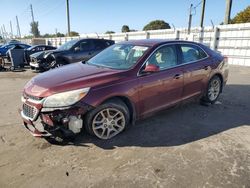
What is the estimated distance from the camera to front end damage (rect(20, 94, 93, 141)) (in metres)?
3.15

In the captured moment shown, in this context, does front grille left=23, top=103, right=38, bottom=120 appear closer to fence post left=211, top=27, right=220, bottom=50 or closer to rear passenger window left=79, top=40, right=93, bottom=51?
rear passenger window left=79, top=40, right=93, bottom=51

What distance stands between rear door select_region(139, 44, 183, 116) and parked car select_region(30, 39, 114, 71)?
6.12 meters

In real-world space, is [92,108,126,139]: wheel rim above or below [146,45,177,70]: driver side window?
below

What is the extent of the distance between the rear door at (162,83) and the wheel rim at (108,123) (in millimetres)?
452

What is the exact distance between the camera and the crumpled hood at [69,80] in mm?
3248

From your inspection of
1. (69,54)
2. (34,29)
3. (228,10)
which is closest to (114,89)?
(69,54)

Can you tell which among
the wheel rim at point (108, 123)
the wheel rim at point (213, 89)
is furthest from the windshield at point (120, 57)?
the wheel rim at point (213, 89)

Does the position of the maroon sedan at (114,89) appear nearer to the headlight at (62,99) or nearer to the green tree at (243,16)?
the headlight at (62,99)

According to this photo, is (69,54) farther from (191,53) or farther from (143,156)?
(143,156)

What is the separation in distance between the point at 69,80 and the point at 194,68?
2.67 metres

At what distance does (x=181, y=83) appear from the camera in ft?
14.5

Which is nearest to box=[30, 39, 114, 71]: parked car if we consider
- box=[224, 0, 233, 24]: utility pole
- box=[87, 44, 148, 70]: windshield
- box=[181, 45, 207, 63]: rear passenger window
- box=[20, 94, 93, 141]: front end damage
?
box=[87, 44, 148, 70]: windshield

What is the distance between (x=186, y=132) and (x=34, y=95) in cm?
265

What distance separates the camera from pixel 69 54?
9945 millimetres
